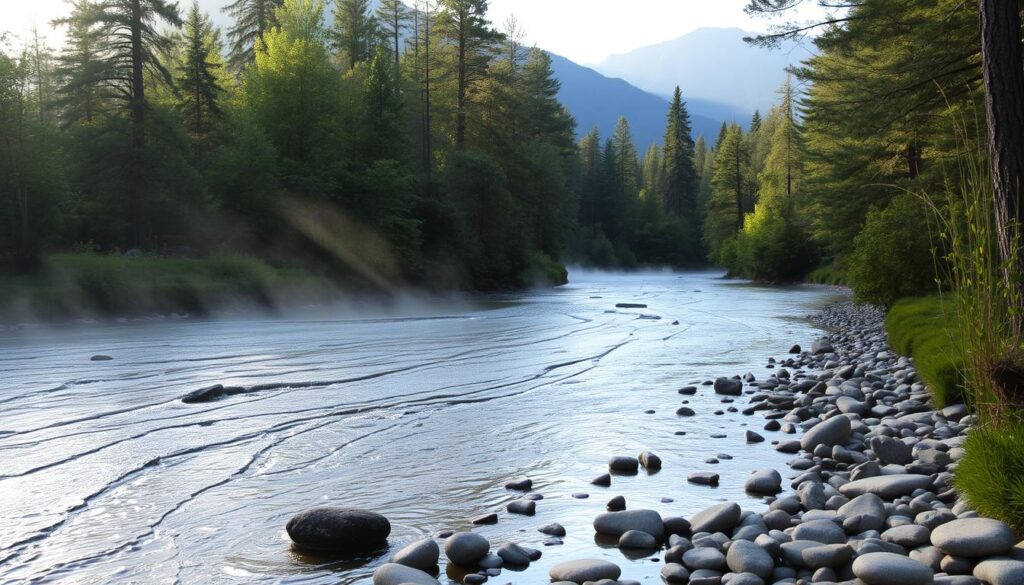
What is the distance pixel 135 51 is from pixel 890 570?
34352mm

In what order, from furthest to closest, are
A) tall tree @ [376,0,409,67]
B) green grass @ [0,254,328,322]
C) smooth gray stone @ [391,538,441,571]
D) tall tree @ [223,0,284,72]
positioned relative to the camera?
tall tree @ [376,0,409,67], tall tree @ [223,0,284,72], green grass @ [0,254,328,322], smooth gray stone @ [391,538,441,571]

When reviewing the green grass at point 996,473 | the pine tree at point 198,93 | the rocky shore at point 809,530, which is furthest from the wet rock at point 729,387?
the pine tree at point 198,93

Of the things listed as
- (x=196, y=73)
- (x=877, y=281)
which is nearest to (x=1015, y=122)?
(x=877, y=281)

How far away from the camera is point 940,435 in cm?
776

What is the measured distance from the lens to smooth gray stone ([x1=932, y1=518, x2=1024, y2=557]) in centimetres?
445

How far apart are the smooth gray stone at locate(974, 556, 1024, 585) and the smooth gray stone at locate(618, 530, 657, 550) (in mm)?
1884

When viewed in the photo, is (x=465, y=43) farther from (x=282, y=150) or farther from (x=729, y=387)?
(x=729, y=387)

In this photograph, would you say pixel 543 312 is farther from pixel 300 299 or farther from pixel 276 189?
pixel 276 189

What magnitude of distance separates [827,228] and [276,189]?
24718 millimetres

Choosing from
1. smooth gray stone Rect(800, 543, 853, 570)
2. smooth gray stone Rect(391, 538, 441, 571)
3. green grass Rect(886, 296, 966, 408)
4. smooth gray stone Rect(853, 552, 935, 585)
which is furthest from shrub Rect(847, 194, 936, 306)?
smooth gray stone Rect(391, 538, 441, 571)

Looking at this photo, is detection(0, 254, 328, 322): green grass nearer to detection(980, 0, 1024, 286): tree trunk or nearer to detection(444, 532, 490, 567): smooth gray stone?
detection(444, 532, 490, 567): smooth gray stone

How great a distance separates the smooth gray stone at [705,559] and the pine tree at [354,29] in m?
58.8

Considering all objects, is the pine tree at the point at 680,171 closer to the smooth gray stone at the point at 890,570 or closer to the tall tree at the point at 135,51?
the tall tree at the point at 135,51

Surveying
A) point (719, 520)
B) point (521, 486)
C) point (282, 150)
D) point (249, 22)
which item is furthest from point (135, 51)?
point (719, 520)
